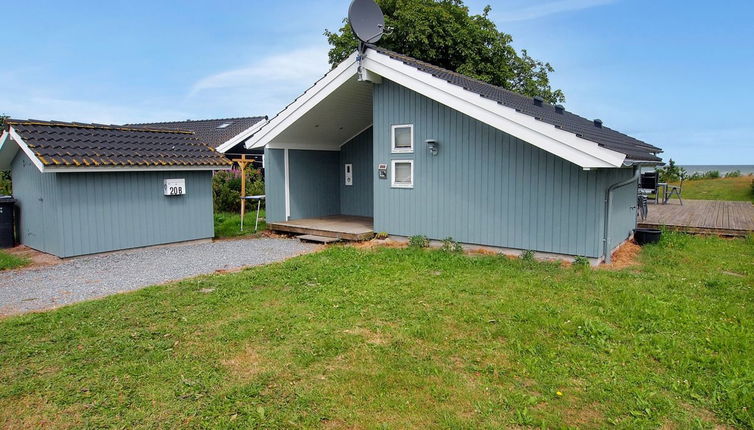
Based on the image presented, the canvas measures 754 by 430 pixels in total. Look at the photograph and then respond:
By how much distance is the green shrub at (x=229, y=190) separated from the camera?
52.4 feet

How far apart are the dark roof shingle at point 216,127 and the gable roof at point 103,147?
10.8 m

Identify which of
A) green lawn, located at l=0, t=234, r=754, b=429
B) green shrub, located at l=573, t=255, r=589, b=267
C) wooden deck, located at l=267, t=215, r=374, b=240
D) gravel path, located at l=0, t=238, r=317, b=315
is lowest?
green lawn, located at l=0, t=234, r=754, b=429

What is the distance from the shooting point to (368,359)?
13.6ft

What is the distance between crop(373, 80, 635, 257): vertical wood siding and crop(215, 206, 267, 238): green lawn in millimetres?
3828

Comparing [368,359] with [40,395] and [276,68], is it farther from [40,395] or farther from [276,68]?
[276,68]

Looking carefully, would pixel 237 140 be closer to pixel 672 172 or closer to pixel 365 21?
pixel 365 21

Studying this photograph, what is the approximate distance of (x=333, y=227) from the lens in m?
10.9

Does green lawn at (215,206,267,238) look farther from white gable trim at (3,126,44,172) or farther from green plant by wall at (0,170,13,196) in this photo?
green plant by wall at (0,170,13,196)

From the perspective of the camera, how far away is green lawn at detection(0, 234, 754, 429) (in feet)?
10.8

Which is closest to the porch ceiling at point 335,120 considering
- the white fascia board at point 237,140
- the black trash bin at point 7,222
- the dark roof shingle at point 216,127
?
the black trash bin at point 7,222

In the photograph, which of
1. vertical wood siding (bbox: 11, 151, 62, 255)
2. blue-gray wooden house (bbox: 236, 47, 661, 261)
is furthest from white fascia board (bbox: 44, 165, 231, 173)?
blue-gray wooden house (bbox: 236, 47, 661, 261)

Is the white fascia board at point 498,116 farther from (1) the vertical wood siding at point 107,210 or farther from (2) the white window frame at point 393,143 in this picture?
(1) the vertical wood siding at point 107,210

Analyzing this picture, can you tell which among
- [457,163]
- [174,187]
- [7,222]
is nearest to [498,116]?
[457,163]

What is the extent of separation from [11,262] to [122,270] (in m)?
2.22
